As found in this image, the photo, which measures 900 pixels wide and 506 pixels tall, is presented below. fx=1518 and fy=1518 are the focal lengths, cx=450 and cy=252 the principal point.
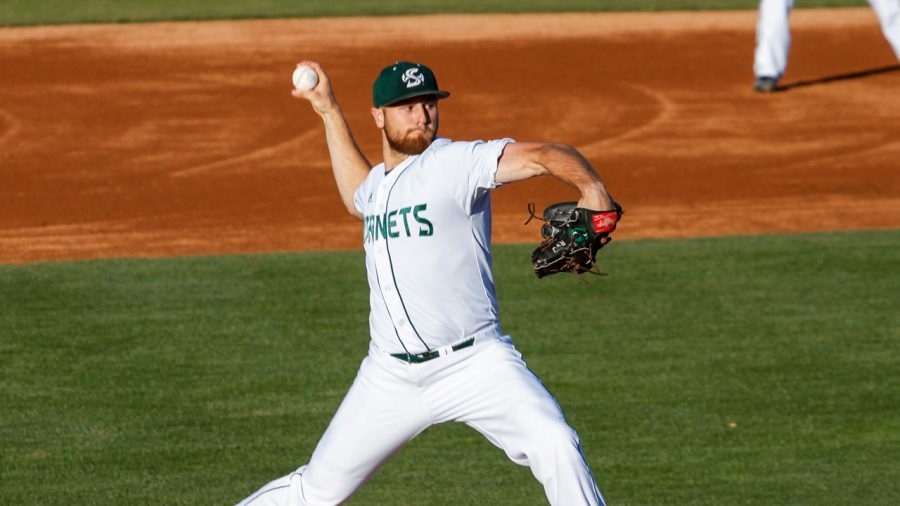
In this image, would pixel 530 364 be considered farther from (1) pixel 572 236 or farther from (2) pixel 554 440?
(1) pixel 572 236

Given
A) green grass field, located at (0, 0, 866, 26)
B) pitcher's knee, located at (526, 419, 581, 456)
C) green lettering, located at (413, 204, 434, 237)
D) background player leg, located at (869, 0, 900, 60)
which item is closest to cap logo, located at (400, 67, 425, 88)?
green lettering, located at (413, 204, 434, 237)

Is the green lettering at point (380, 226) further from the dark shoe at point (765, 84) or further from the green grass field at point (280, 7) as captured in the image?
the green grass field at point (280, 7)

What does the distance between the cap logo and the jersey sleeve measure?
0.26m

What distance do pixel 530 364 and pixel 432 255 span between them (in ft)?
12.1

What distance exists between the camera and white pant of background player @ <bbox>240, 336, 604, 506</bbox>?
5.32 meters

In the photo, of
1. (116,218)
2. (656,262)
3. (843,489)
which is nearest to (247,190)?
(116,218)

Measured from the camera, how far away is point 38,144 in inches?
609

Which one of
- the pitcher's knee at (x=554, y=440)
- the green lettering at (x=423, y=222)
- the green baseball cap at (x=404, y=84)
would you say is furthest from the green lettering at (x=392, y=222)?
the pitcher's knee at (x=554, y=440)

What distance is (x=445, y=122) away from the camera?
1616cm

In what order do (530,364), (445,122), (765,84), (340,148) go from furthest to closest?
1. (765,84)
2. (445,122)
3. (530,364)
4. (340,148)

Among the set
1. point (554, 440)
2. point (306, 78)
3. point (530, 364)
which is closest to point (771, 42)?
point (530, 364)

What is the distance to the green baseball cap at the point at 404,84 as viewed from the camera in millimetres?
5543

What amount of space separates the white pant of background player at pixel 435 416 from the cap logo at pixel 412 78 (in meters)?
0.97

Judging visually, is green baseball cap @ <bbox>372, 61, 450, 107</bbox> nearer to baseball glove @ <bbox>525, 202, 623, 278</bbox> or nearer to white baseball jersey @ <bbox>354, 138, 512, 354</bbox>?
white baseball jersey @ <bbox>354, 138, 512, 354</bbox>
